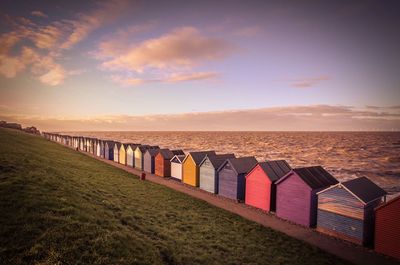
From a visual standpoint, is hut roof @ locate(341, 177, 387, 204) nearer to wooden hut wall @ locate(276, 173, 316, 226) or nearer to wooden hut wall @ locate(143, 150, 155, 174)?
wooden hut wall @ locate(276, 173, 316, 226)

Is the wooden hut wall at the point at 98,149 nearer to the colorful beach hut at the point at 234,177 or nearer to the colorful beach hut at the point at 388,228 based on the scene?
the colorful beach hut at the point at 234,177

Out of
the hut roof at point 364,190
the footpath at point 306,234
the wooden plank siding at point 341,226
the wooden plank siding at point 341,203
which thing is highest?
the hut roof at point 364,190

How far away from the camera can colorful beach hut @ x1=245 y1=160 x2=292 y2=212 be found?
2556 centimetres

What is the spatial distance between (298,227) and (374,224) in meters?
5.87

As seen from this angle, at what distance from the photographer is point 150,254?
1359 centimetres

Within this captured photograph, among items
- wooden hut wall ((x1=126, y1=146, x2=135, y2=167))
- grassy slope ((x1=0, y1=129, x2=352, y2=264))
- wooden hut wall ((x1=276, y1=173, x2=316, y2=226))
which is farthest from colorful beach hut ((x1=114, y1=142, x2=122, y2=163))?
wooden hut wall ((x1=276, y1=173, x2=316, y2=226))

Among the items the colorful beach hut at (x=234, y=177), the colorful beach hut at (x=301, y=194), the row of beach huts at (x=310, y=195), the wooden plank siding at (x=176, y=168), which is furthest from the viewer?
the wooden plank siding at (x=176, y=168)

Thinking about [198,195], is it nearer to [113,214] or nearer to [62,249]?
[113,214]

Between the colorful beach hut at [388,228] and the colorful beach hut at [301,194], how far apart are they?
198 inches

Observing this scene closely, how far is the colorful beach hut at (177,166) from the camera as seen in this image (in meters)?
39.9

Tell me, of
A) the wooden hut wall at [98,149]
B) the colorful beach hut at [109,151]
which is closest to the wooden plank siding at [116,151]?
the colorful beach hut at [109,151]

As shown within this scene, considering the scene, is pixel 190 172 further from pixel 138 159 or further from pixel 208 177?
pixel 138 159

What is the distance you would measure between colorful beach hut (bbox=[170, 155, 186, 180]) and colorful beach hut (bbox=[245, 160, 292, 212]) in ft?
49.1

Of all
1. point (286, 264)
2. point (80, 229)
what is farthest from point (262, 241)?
point (80, 229)
